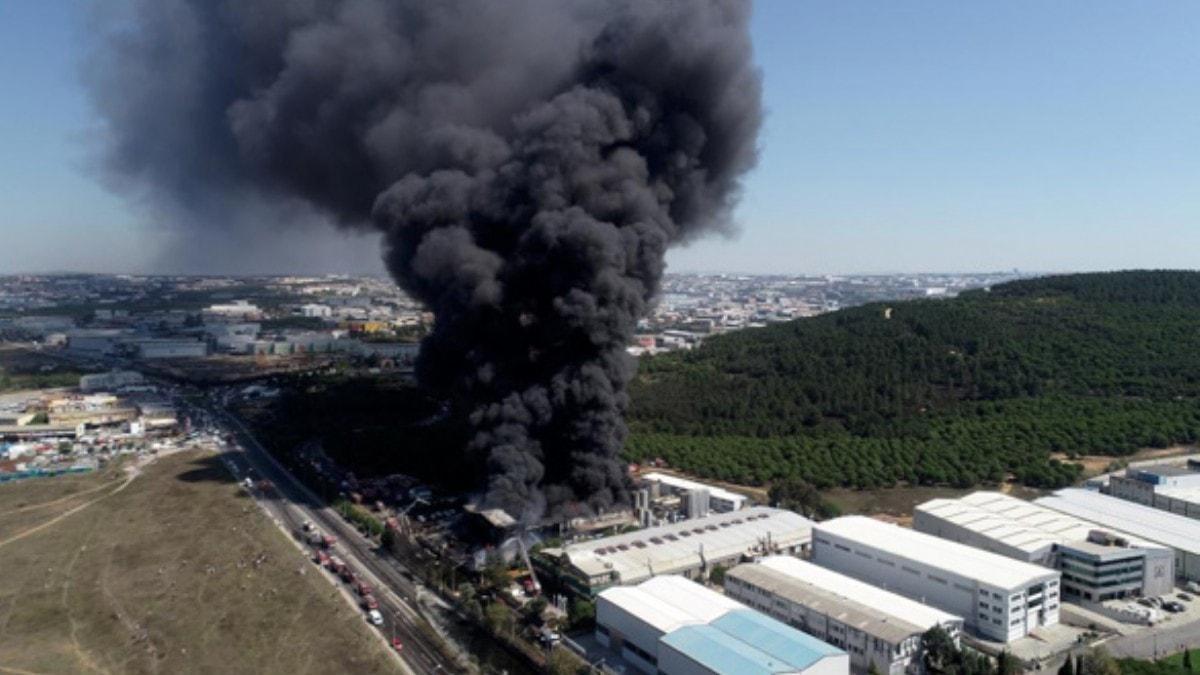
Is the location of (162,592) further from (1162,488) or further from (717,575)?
(1162,488)

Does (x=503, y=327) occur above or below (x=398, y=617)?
above

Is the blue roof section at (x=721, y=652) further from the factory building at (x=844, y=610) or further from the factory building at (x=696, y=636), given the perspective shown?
the factory building at (x=844, y=610)

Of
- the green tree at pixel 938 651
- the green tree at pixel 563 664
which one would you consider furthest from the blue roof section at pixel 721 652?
the green tree at pixel 938 651

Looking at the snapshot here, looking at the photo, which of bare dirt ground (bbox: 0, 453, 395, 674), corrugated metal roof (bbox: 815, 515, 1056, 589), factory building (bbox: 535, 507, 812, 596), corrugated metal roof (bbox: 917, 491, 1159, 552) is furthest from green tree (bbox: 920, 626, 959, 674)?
bare dirt ground (bbox: 0, 453, 395, 674)

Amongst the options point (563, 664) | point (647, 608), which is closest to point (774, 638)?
point (647, 608)

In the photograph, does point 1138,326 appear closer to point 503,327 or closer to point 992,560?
point 992,560

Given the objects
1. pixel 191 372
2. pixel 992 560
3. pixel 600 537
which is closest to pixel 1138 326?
pixel 992 560
